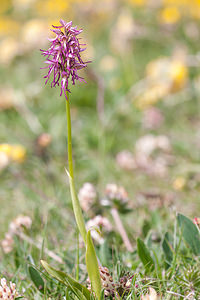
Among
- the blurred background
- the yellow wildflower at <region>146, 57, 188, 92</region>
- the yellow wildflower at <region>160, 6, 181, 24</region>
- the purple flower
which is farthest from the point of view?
the yellow wildflower at <region>160, 6, 181, 24</region>

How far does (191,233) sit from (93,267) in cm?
44

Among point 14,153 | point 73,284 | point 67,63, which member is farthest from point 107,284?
point 14,153

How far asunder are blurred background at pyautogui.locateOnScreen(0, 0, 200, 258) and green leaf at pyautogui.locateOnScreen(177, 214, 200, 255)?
0.44 meters

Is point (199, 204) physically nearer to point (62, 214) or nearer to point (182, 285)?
point (62, 214)

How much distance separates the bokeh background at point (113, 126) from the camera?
2.02 metres

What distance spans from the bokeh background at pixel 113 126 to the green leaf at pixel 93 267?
0.39 metres

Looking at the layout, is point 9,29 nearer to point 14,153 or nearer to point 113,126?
point 113,126

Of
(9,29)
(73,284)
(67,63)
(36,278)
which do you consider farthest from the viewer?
(9,29)

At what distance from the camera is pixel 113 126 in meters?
3.13

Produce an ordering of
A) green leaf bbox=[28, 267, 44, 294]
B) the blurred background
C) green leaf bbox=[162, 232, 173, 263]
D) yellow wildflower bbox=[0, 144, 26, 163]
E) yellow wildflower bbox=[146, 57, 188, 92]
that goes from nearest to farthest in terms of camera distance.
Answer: green leaf bbox=[28, 267, 44, 294], green leaf bbox=[162, 232, 173, 263], the blurred background, yellow wildflower bbox=[0, 144, 26, 163], yellow wildflower bbox=[146, 57, 188, 92]

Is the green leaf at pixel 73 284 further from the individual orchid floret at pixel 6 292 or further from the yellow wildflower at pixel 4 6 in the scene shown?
the yellow wildflower at pixel 4 6

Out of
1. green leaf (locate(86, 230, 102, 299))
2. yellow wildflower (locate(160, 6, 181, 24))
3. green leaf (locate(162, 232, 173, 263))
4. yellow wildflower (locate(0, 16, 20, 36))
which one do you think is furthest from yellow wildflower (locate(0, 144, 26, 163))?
yellow wildflower (locate(0, 16, 20, 36))

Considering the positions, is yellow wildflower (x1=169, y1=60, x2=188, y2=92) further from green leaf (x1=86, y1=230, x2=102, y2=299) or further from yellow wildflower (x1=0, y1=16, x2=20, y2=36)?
yellow wildflower (x1=0, y1=16, x2=20, y2=36)

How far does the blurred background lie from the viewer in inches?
84.5
